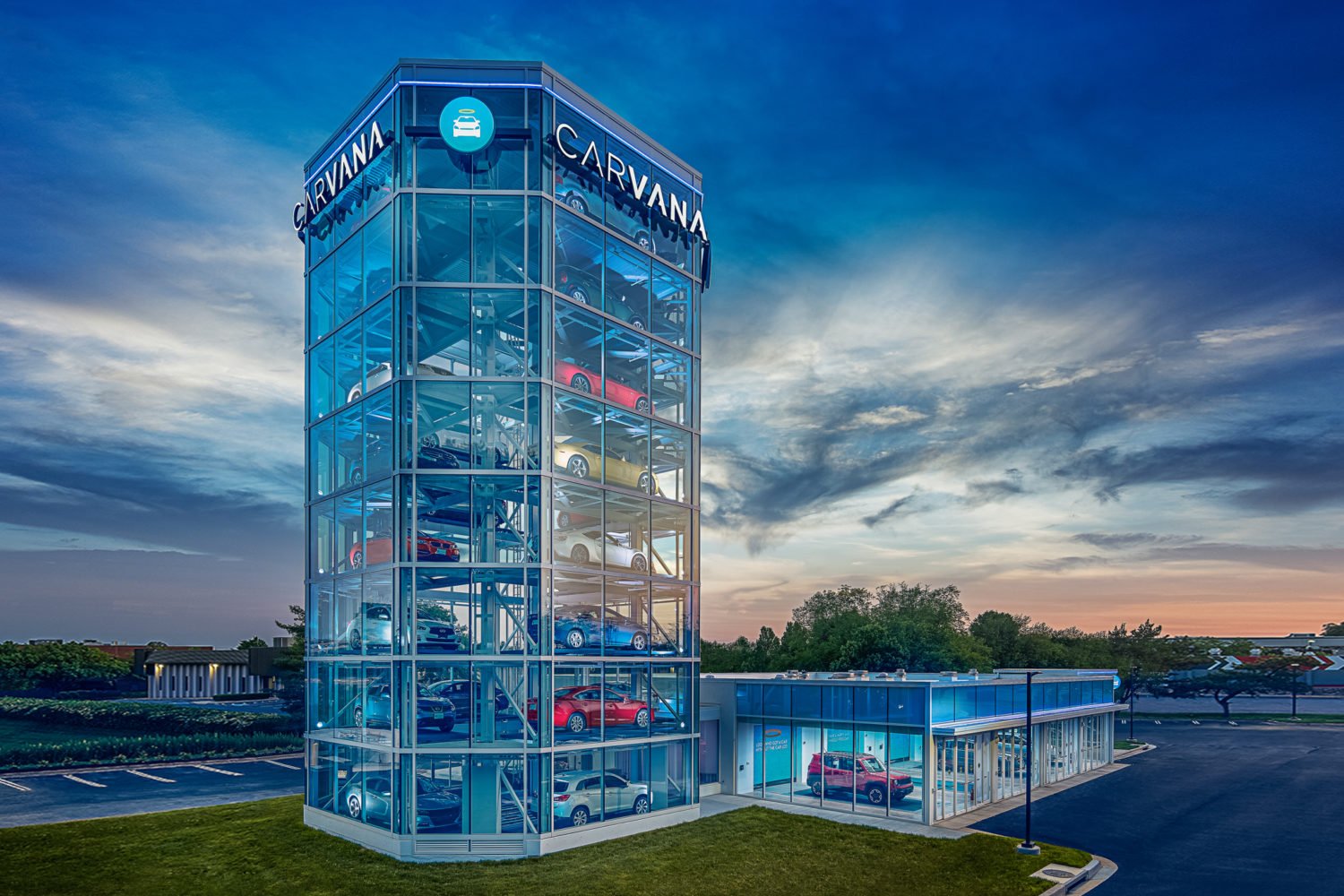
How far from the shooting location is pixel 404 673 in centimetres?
2498

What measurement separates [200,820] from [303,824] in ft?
12.0

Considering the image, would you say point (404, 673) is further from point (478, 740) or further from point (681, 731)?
point (681, 731)

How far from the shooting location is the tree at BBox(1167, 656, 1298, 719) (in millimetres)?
72062

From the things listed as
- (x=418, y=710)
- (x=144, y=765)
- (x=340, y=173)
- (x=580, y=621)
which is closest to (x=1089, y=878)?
(x=580, y=621)

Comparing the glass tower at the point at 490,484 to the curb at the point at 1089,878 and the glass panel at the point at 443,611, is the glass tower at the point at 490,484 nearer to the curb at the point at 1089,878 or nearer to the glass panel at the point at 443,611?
the glass panel at the point at 443,611

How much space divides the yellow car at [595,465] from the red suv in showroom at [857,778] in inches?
460

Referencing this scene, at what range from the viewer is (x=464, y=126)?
26031 millimetres

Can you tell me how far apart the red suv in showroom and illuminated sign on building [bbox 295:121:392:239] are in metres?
25.3

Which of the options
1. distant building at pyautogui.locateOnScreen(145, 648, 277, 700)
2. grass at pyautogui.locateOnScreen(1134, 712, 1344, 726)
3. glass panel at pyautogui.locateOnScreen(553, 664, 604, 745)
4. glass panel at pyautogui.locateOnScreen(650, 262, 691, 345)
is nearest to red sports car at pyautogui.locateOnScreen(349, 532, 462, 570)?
glass panel at pyautogui.locateOnScreen(553, 664, 604, 745)

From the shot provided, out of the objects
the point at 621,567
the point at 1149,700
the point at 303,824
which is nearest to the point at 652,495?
the point at 621,567

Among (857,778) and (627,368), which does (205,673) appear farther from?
(857,778)

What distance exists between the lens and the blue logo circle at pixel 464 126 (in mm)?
25984

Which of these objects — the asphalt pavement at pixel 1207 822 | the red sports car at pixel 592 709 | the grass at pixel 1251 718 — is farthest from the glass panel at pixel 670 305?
the grass at pixel 1251 718

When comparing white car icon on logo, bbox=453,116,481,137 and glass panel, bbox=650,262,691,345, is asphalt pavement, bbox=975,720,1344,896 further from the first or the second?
white car icon on logo, bbox=453,116,481,137
